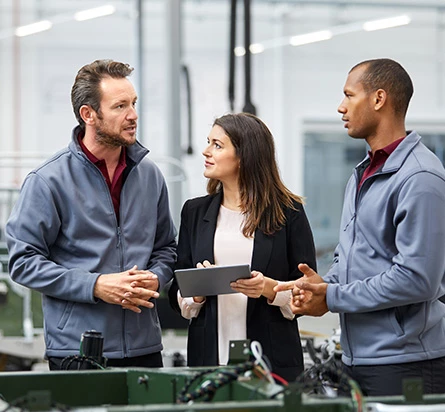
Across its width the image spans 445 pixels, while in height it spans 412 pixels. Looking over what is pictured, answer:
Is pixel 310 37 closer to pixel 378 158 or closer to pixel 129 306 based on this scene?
pixel 378 158

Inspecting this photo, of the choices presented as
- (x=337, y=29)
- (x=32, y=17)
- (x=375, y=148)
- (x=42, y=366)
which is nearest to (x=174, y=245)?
(x=375, y=148)

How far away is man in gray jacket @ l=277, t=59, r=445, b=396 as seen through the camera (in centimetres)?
260

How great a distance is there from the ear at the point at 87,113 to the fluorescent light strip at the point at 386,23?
745 cm

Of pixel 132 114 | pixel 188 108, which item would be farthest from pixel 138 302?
pixel 188 108

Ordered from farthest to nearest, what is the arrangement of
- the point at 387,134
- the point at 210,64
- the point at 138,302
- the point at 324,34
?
the point at 324,34 → the point at 210,64 → the point at 138,302 → the point at 387,134

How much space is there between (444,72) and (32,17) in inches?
172

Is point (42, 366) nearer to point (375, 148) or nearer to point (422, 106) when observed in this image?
point (375, 148)

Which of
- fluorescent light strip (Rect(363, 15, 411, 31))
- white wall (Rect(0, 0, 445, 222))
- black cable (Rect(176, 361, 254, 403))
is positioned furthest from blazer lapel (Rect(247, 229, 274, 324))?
fluorescent light strip (Rect(363, 15, 411, 31))

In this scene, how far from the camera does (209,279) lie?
9.24 feet

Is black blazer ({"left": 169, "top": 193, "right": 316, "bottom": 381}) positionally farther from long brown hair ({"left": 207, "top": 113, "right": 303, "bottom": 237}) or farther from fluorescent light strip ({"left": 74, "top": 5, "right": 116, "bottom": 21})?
fluorescent light strip ({"left": 74, "top": 5, "right": 116, "bottom": 21})

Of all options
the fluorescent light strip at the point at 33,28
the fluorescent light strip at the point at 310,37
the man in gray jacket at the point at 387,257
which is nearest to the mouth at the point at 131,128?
the man in gray jacket at the point at 387,257

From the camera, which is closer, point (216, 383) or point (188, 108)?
point (216, 383)

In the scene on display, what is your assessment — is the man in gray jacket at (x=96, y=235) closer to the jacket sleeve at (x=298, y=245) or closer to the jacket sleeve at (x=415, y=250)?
the jacket sleeve at (x=298, y=245)

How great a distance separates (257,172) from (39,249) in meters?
0.72
